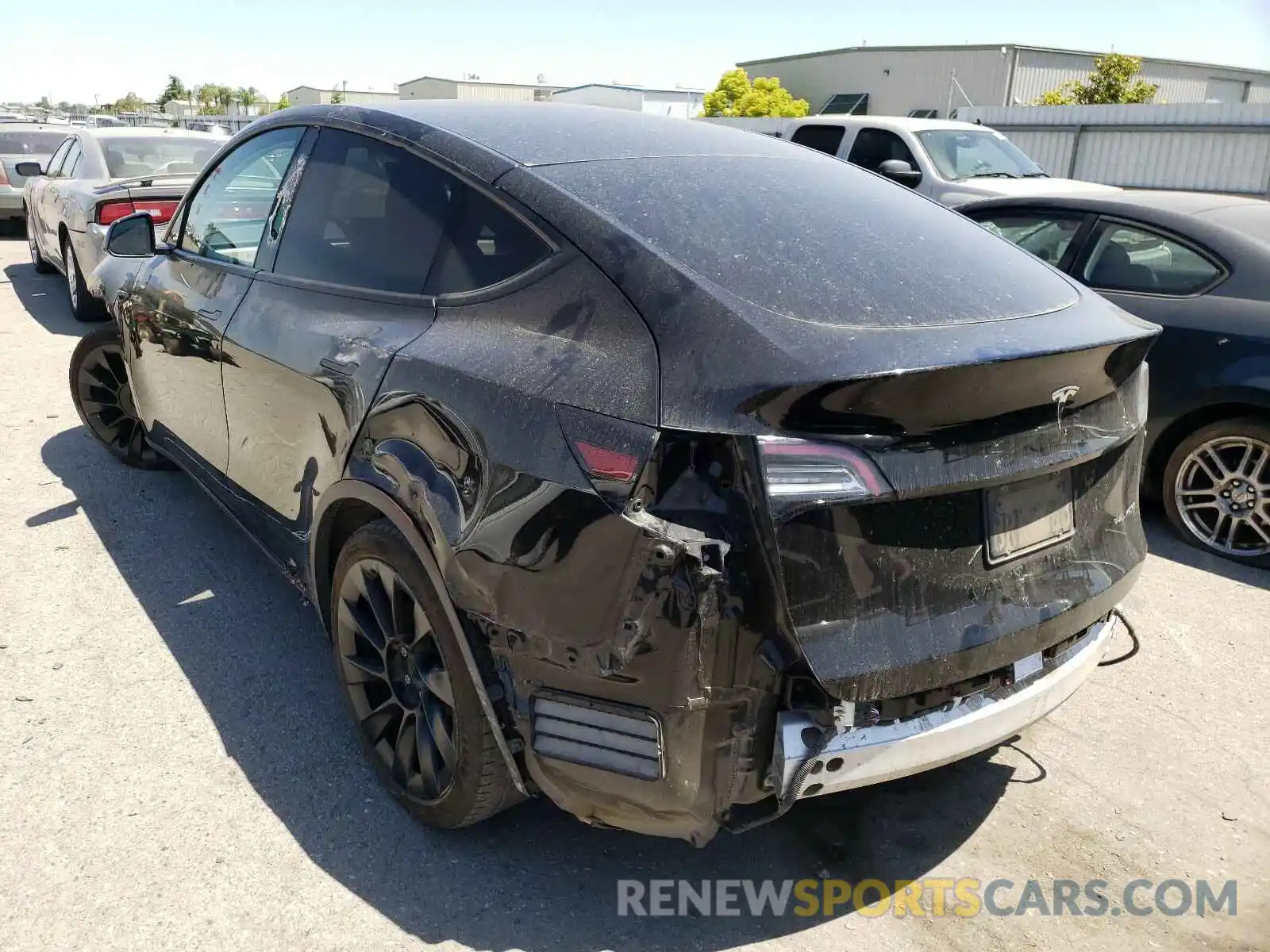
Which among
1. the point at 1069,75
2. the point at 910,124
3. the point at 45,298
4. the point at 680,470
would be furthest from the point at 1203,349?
the point at 1069,75

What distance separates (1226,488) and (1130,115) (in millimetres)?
15945

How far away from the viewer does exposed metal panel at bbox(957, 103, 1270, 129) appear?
16453 mm

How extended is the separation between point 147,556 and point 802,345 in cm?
343

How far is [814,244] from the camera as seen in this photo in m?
2.50

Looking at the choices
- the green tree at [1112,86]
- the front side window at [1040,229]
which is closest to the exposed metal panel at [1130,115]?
the green tree at [1112,86]

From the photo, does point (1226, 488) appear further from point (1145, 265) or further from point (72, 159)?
point (72, 159)

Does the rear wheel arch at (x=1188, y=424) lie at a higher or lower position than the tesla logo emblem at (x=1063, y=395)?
lower

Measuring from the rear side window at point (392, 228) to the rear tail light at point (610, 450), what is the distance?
55 cm

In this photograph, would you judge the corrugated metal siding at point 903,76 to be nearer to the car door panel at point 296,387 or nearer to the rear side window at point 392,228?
the rear side window at point 392,228

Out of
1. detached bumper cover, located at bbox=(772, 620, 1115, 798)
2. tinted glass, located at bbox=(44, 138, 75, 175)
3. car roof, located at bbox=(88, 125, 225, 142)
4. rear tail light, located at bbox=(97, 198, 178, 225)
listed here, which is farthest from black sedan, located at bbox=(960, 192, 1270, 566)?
tinted glass, located at bbox=(44, 138, 75, 175)

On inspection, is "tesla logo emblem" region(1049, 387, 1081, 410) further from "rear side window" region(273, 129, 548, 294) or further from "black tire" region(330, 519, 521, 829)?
"black tire" region(330, 519, 521, 829)

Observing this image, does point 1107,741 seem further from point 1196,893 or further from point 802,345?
point 802,345

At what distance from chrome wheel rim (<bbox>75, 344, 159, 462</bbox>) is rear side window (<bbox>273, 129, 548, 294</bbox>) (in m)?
2.50

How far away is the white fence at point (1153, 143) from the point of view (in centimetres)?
1623
